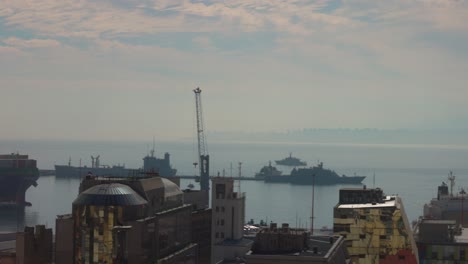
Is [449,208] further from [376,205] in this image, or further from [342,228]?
[342,228]

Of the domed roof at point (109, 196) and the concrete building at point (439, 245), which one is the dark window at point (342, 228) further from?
the domed roof at point (109, 196)

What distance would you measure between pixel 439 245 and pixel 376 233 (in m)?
11.3

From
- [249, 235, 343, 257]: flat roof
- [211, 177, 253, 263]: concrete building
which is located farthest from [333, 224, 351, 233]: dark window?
[211, 177, 253, 263]: concrete building

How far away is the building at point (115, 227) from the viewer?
165ft

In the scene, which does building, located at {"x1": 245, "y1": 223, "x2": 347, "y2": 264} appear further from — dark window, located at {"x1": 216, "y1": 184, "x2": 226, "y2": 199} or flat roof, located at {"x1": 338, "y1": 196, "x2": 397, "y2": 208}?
dark window, located at {"x1": 216, "y1": 184, "x2": 226, "y2": 199}

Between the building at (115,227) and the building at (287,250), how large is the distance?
683 centimetres

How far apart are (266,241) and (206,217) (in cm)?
2437

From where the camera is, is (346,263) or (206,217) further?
(206,217)

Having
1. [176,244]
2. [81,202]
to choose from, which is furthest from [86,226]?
[176,244]

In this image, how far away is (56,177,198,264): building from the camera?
50.4m

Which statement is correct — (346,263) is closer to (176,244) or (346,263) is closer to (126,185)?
(176,244)

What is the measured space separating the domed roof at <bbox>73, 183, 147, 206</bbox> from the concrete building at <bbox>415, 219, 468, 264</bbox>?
33.5m

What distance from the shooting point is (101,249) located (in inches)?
2018

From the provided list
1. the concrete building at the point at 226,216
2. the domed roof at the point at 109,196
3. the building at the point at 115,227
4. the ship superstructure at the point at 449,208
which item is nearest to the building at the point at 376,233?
the concrete building at the point at 226,216
